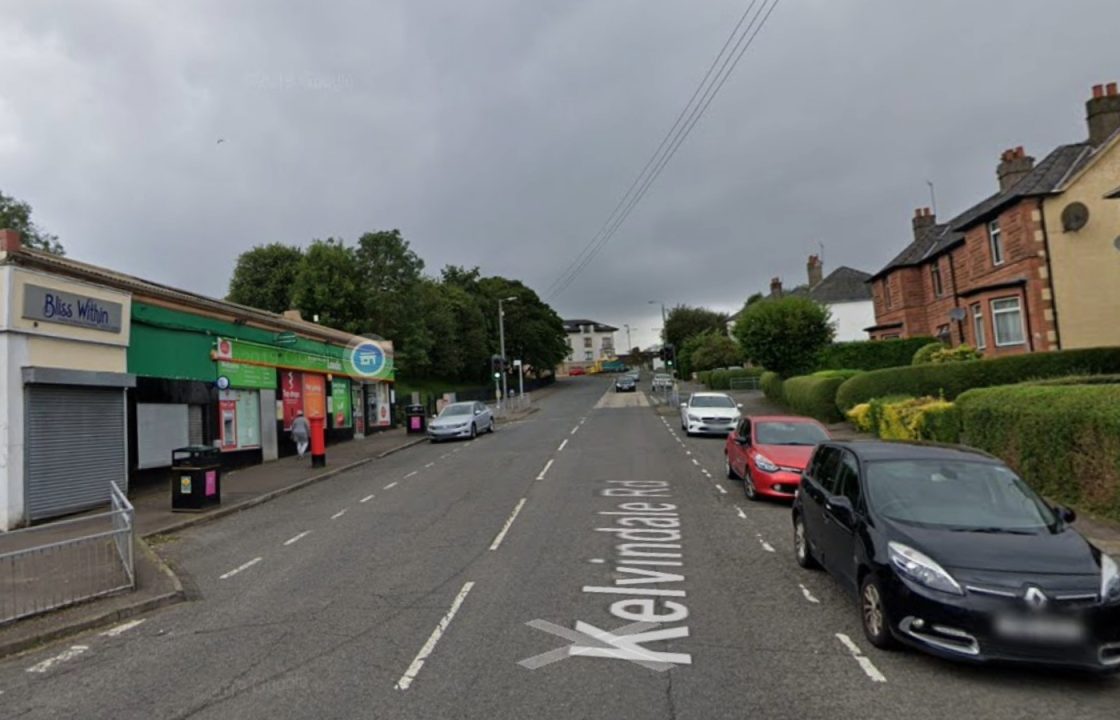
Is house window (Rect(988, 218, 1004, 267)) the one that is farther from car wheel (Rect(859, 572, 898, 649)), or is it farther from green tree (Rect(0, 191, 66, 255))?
green tree (Rect(0, 191, 66, 255))

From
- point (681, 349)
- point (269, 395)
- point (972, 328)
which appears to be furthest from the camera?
point (681, 349)

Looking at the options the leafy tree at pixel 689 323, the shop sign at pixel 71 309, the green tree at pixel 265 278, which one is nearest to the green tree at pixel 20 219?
the green tree at pixel 265 278

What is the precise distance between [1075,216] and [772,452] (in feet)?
62.8

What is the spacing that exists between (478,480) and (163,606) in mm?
8705

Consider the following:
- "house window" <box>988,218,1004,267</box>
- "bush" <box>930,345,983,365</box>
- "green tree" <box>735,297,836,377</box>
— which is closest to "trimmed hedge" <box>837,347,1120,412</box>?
"bush" <box>930,345,983,365</box>

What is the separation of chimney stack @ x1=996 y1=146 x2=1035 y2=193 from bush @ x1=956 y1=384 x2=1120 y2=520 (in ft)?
70.9

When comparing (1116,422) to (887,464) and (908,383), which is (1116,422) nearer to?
(887,464)

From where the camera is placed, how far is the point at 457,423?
89.7ft

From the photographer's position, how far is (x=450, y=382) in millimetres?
67250

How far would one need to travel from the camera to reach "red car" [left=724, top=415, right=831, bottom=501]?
11680 mm

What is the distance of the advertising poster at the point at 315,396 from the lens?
25.2 meters

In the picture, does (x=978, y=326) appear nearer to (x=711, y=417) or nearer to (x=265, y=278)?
(x=711, y=417)

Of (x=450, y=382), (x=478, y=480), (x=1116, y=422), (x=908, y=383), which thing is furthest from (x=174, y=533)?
Answer: (x=450, y=382)

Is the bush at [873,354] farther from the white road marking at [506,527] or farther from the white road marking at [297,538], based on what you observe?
the white road marking at [297,538]
